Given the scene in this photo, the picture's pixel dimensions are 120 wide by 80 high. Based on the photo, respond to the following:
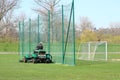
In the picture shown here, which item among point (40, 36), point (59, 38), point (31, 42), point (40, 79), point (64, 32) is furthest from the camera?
point (31, 42)

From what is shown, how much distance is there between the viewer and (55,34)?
2956 cm

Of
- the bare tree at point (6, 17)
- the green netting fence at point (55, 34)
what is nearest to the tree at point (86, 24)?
the bare tree at point (6, 17)

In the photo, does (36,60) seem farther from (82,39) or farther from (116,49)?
(82,39)

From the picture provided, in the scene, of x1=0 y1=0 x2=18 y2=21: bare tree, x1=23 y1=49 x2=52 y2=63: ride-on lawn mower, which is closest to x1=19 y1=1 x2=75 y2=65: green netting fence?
x1=23 y1=49 x2=52 y2=63: ride-on lawn mower

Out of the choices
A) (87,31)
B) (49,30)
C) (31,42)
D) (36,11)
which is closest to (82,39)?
(87,31)

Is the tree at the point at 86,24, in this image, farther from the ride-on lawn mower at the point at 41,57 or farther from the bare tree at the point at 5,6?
the ride-on lawn mower at the point at 41,57

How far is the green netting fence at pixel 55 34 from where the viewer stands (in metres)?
25.5

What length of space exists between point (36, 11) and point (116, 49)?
56.0 ft

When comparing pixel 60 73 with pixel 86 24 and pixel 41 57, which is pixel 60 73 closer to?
pixel 41 57

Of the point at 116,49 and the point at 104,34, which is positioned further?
the point at 104,34

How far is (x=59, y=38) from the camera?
28469 millimetres

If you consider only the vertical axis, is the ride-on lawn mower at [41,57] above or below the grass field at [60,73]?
above

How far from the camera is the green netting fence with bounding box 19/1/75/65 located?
2547 centimetres

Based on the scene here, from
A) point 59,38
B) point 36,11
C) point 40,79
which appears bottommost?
point 40,79
